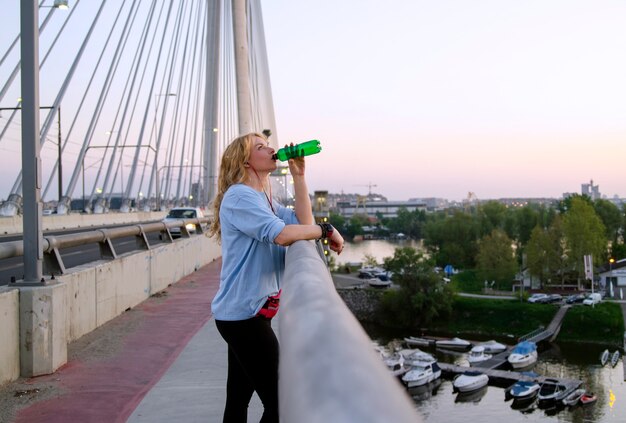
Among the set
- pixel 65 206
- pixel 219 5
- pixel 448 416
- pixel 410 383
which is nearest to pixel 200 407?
pixel 65 206

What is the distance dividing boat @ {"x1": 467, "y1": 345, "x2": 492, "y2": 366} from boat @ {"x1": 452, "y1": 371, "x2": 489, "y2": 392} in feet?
13.4

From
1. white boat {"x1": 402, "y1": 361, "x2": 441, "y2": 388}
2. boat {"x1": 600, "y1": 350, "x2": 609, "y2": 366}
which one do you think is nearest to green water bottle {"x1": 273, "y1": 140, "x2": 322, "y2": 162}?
white boat {"x1": 402, "y1": 361, "x2": 441, "y2": 388}

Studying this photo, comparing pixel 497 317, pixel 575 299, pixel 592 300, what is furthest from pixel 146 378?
pixel 575 299

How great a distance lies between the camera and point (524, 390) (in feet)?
147

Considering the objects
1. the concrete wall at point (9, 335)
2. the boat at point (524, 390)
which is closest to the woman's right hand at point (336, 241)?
the concrete wall at point (9, 335)

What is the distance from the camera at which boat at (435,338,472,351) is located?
57.7 metres

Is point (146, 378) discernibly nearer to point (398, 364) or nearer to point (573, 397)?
point (573, 397)

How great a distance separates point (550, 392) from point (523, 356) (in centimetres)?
771

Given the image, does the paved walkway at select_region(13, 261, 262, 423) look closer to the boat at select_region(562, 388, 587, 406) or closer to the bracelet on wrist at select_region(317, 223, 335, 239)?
the bracelet on wrist at select_region(317, 223, 335, 239)

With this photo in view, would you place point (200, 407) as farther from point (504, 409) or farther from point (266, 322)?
point (504, 409)

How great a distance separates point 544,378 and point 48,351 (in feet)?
148

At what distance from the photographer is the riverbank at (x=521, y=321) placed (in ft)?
197

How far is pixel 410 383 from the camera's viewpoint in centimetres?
4481

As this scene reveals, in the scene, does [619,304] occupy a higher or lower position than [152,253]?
lower
